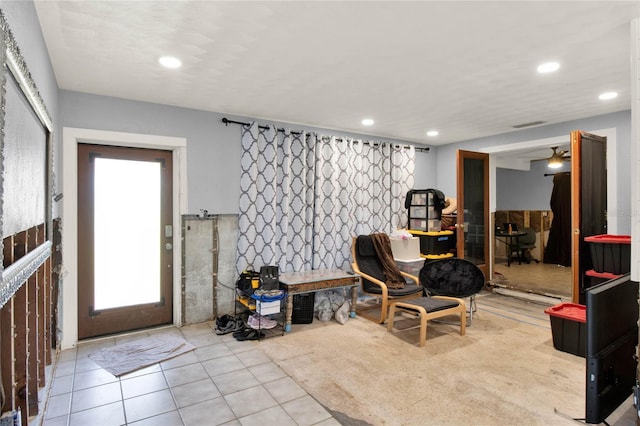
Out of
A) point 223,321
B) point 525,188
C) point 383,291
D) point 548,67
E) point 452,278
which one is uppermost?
point 548,67

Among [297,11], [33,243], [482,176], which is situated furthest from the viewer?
[482,176]

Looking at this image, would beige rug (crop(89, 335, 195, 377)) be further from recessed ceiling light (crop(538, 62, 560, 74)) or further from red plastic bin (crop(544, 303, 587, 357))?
recessed ceiling light (crop(538, 62, 560, 74))

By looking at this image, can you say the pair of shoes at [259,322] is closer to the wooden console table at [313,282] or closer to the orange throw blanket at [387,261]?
the wooden console table at [313,282]

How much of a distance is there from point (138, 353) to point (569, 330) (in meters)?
3.96

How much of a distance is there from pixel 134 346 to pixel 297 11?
3.25 meters


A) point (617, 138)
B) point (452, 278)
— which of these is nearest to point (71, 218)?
point (452, 278)

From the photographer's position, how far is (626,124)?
4.04 metres

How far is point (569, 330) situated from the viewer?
3.24 metres

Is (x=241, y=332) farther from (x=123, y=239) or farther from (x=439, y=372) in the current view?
(x=439, y=372)

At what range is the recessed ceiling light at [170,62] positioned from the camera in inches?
104

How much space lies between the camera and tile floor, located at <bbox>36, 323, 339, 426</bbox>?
2.26 m

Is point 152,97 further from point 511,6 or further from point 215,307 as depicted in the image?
point 511,6

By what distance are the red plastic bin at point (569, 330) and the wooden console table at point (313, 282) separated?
80.3 inches

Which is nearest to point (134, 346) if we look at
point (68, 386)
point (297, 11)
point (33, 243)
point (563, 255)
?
point (68, 386)
